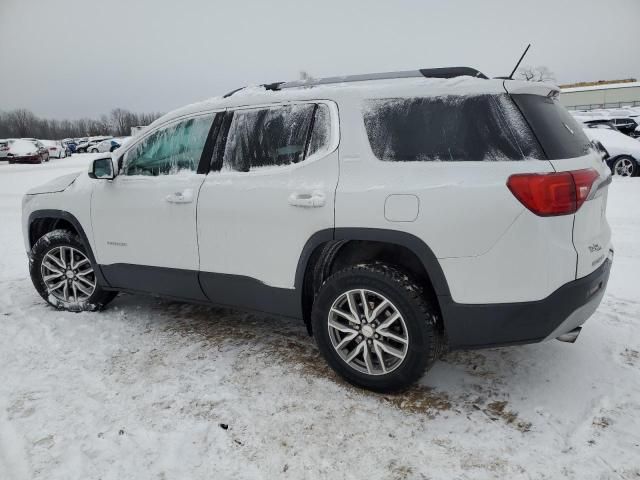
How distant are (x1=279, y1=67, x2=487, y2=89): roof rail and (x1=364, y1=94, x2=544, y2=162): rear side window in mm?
247

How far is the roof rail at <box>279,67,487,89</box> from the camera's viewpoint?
2.76 meters

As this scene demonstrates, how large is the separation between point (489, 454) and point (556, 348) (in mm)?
1383

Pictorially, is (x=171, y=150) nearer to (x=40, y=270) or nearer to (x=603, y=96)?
(x=40, y=270)

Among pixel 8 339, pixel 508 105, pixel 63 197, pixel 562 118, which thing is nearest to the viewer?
pixel 508 105

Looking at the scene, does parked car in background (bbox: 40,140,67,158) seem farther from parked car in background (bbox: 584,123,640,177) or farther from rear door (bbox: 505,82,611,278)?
rear door (bbox: 505,82,611,278)

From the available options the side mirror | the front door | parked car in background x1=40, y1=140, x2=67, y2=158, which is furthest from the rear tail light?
parked car in background x1=40, y1=140, x2=67, y2=158

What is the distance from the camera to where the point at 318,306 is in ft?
9.60

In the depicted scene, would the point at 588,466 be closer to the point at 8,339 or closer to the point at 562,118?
the point at 562,118

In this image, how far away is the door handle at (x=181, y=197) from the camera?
3342 mm

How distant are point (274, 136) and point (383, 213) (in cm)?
97

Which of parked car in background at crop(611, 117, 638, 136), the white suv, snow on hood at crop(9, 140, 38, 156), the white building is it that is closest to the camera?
the white suv

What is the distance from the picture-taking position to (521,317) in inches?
96.5

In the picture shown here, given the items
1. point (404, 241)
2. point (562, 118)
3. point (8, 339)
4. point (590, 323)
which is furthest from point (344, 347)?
point (8, 339)

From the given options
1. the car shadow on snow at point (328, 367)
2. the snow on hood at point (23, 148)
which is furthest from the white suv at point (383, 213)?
the snow on hood at point (23, 148)
